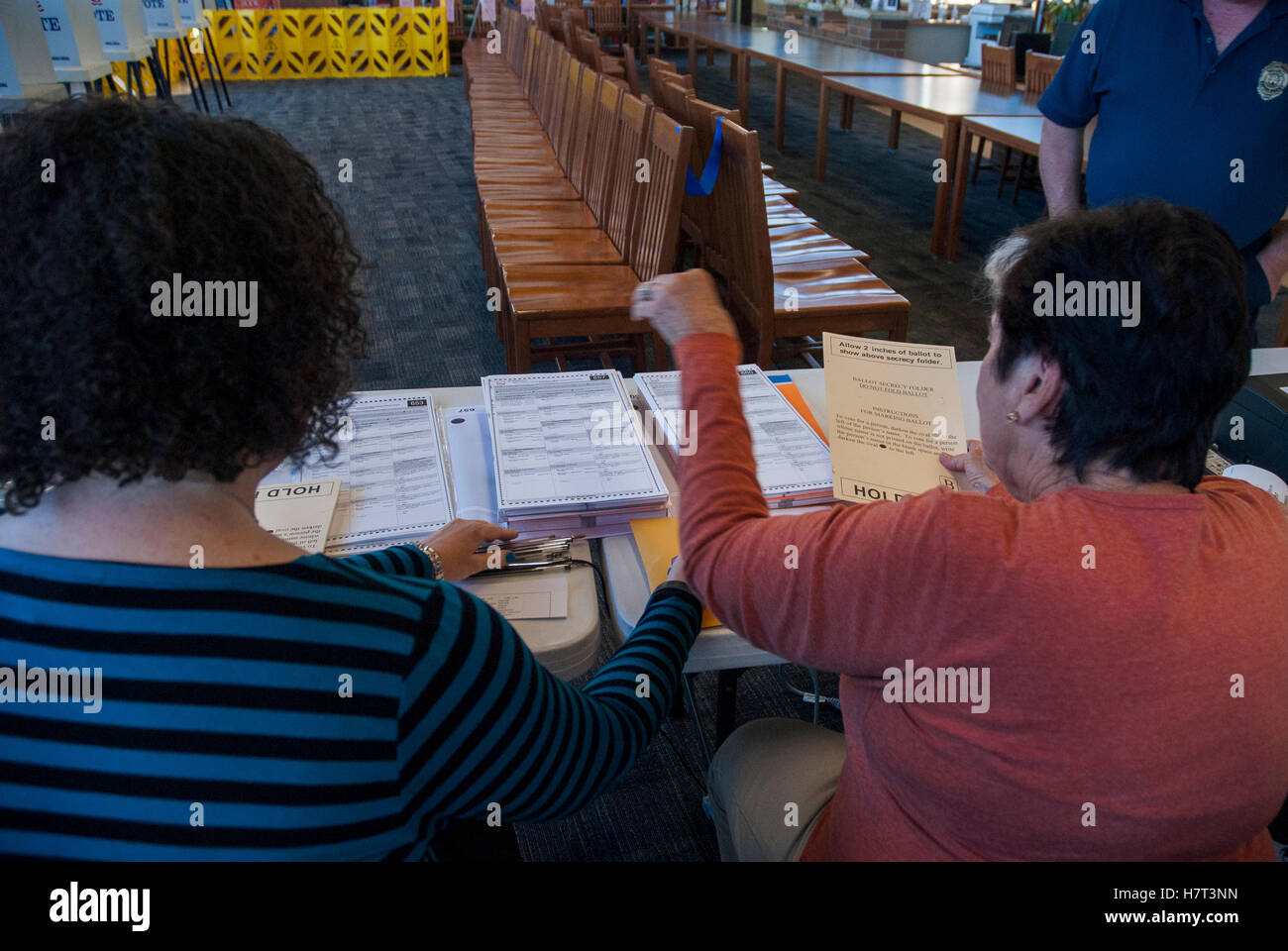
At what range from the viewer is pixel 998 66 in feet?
18.1

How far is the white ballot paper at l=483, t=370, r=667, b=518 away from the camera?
1135 mm

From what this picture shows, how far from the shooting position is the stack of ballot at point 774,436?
121cm

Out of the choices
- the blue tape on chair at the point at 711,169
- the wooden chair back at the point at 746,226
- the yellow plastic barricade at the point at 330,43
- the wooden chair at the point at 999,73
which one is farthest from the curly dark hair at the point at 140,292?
the yellow plastic barricade at the point at 330,43

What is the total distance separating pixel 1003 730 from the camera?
28.4 inches

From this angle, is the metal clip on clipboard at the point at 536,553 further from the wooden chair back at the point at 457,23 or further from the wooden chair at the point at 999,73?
the wooden chair back at the point at 457,23

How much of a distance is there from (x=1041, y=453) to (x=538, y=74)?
4823mm

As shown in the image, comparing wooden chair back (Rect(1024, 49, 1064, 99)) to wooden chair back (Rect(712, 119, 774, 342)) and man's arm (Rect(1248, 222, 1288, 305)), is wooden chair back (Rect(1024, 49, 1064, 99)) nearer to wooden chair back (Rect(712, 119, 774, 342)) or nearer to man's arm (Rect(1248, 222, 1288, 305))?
wooden chair back (Rect(712, 119, 774, 342))

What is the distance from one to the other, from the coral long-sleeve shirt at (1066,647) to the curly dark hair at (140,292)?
0.44m

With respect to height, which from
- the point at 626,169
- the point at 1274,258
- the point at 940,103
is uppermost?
the point at 940,103

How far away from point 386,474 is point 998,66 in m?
5.67

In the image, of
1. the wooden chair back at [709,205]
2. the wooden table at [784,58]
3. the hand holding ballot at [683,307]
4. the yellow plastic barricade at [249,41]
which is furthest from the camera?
the yellow plastic barricade at [249,41]

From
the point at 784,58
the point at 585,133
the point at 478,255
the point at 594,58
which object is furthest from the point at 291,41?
the point at 585,133

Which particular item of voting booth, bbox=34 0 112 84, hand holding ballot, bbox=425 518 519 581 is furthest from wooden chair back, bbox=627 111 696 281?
voting booth, bbox=34 0 112 84

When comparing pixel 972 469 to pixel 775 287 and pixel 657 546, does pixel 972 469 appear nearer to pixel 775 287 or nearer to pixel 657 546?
pixel 657 546
